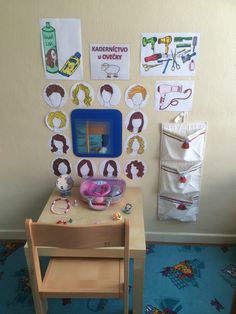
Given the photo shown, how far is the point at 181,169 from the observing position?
172cm

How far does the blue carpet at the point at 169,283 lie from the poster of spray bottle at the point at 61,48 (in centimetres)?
122

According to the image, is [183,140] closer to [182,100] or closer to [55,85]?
[182,100]

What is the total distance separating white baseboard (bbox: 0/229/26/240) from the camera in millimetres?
2029

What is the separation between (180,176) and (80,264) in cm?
77

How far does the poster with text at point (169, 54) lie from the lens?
145cm

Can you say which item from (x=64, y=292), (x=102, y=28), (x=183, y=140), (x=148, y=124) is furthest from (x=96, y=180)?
(x=102, y=28)

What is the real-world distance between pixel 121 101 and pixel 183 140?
0.42 meters

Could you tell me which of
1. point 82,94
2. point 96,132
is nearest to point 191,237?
point 96,132

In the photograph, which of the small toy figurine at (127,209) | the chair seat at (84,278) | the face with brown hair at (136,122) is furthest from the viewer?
the face with brown hair at (136,122)

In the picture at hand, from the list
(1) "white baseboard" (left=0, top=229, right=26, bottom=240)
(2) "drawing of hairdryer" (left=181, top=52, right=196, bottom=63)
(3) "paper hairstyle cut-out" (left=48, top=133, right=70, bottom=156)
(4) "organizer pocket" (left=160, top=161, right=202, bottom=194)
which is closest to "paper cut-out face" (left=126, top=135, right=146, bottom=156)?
(4) "organizer pocket" (left=160, top=161, right=202, bottom=194)

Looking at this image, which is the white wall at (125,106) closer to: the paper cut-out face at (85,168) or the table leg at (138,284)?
the paper cut-out face at (85,168)

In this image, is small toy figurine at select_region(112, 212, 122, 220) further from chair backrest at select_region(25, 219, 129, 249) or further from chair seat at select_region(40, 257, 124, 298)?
chair backrest at select_region(25, 219, 129, 249)

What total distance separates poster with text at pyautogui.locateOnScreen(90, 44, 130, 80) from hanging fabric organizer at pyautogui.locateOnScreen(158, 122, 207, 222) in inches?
15.3

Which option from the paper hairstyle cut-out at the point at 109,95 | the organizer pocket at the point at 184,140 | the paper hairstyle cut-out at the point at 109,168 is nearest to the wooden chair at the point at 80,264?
the paper hairstyle cut-out at the point at 109,168
